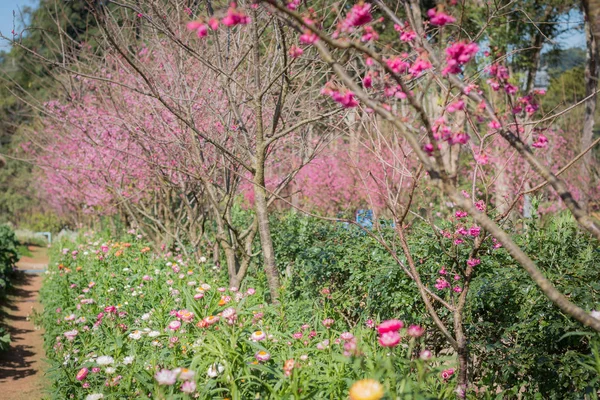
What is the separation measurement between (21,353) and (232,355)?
5145 mm

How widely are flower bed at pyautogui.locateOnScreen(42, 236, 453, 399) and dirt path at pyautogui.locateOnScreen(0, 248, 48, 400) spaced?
3.20 feet

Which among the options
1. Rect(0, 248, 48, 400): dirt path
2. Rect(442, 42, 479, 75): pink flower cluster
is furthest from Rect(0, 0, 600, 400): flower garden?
Rect(0, 248, 48, 400): dirt path

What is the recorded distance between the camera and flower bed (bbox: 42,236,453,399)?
2496mm

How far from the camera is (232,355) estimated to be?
2.89 metres

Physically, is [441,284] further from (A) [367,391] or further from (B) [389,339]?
(A) [367,391]

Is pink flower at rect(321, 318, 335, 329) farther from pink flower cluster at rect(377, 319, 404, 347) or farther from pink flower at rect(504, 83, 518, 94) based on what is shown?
pink flower at rect(504, 83, 518, 94)

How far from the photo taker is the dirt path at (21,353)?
5.56 m

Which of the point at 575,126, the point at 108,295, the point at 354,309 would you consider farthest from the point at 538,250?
the point at 575,126

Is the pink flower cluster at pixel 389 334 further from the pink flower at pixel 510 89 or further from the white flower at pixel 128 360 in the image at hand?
the white flower at pixel 128 360

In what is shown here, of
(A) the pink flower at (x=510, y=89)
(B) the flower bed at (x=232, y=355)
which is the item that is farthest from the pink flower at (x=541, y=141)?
(B) the flower bed at (x=232, y=355)

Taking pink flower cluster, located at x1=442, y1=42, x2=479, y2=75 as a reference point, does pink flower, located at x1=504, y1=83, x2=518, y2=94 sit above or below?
below

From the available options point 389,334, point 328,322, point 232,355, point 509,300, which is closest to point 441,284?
point 509,300

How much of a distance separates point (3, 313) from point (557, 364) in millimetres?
8883

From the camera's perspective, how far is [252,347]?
3.09m
